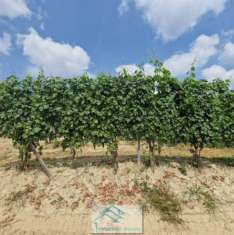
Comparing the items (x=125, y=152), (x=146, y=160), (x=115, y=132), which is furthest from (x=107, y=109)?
(x=125, y=152)

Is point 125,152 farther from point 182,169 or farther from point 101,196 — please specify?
point 101,196

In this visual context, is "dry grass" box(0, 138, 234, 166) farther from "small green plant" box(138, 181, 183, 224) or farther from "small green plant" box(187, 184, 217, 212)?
"small green plant" box(187, 184, 217, 212)

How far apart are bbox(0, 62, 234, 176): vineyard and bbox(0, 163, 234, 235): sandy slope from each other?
2.56 feet

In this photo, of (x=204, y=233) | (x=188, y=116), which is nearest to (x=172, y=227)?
(x=204, y=233)

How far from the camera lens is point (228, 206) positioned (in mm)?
6301

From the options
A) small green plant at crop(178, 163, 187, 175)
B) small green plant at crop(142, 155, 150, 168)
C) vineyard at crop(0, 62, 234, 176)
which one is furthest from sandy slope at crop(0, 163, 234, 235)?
vineyard at crop(0, 62, 234, 176)

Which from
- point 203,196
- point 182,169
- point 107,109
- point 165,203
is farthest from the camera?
point 182,169

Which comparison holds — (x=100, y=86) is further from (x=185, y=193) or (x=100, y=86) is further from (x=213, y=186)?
(x=213, y=186)

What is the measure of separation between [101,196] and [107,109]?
2.33 metres

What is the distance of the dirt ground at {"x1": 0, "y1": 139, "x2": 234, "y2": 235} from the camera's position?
5.74m

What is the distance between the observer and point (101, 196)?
663cm

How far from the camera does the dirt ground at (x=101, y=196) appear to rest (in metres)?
5.74

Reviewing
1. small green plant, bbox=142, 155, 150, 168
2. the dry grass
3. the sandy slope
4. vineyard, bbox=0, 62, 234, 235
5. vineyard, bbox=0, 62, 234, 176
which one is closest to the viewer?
the sandy slope

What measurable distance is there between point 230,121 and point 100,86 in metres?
4.03
